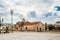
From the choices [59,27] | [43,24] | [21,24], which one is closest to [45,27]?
[43,24]

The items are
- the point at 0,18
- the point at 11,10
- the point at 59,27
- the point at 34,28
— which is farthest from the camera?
the point at 34,28

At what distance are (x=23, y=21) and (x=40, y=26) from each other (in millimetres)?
27614

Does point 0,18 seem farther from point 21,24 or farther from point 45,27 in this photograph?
point 21,24

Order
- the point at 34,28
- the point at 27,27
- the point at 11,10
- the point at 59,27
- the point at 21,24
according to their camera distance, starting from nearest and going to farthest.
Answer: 1. the point at 11,10
2. the point at 59,27
3. the point at 34,28
4. the point at 27,27
5. the point at 21,24

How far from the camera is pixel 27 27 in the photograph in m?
110

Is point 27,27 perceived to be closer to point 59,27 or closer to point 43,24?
point 43,24

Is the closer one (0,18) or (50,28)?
(0,18)

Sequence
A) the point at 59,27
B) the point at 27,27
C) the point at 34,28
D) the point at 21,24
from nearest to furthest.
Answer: the point at 59,27 < the point at 34,28 < the point at 27,27 < the point at 21,24

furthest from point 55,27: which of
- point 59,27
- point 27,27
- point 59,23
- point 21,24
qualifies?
point 21,24

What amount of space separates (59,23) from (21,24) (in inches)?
1131

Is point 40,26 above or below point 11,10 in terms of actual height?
below

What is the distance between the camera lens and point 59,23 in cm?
11025

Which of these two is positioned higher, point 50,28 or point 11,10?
point 11,10

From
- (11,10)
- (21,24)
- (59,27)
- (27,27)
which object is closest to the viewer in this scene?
(11,10)
